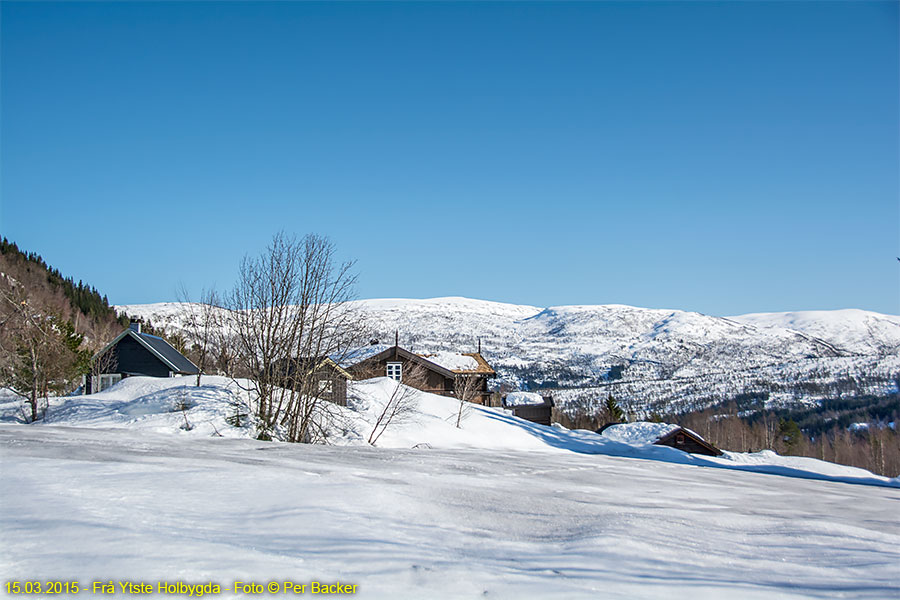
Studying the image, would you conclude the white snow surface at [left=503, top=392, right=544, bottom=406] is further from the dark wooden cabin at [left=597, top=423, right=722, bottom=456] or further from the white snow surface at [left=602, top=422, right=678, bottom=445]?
the dark wooden cabin at [left=597, top=423, right=722, bottom=456]

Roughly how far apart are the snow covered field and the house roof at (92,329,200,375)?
35.5 m

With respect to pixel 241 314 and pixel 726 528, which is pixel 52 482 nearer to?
pixel 726 528

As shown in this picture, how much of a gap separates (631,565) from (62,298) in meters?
110

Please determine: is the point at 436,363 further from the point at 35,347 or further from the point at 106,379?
the point at 35,347

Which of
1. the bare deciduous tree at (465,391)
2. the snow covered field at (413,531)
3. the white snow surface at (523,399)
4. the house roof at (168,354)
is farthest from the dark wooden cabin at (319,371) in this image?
the white snow surface at (523,399)

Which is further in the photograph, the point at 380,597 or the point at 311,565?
the point at 311,565

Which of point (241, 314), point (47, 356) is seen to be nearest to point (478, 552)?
point (241, 314)

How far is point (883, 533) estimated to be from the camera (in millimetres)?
7957

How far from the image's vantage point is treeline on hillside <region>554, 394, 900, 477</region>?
89.5 metres

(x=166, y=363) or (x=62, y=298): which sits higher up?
(x=62, y=298)

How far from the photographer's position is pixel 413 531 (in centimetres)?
634

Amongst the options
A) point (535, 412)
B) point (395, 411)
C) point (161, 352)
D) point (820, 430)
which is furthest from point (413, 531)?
point (820, 430)

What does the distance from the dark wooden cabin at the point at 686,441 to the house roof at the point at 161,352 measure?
39.2 metres

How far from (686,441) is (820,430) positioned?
93.4 m
